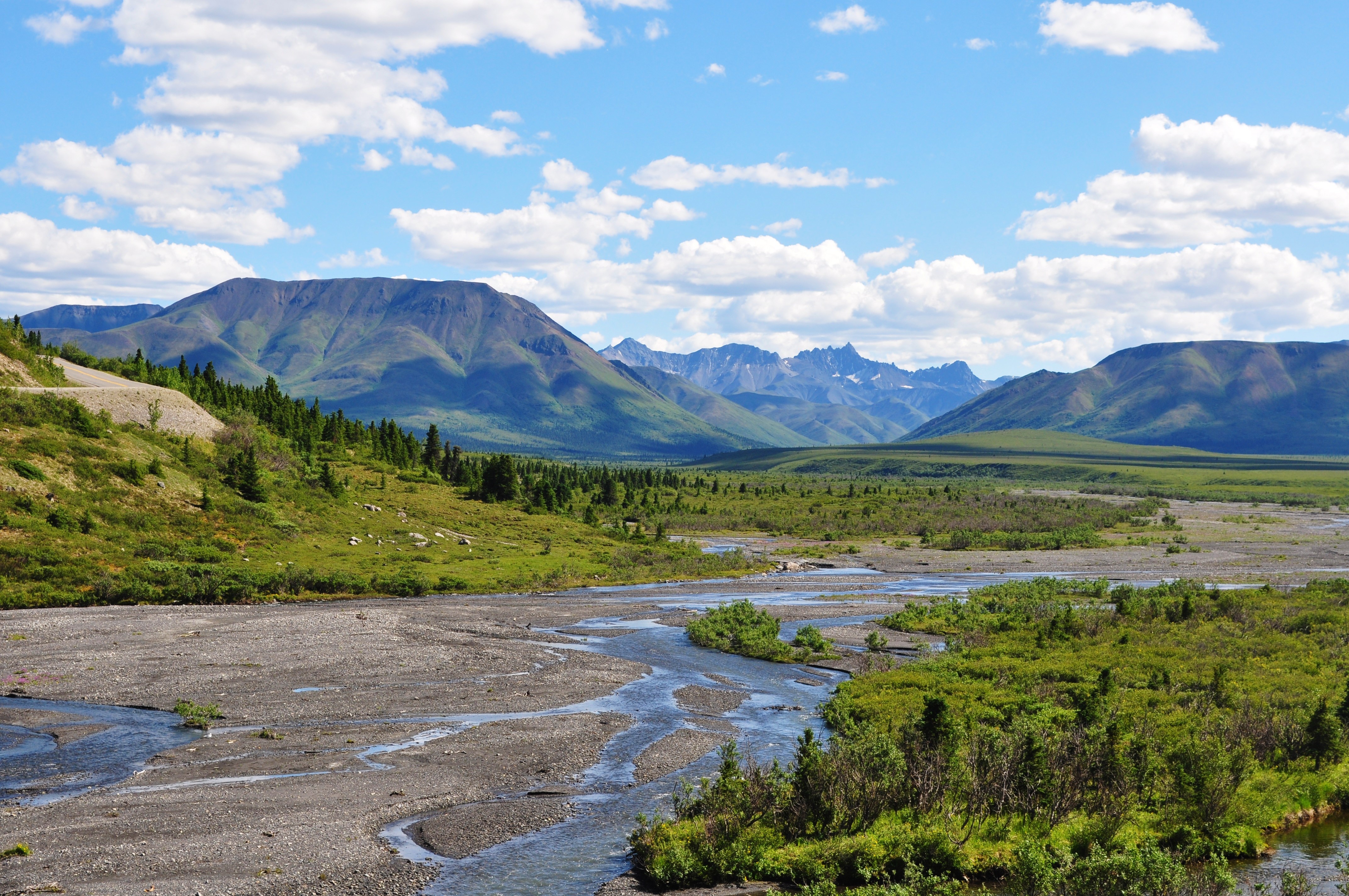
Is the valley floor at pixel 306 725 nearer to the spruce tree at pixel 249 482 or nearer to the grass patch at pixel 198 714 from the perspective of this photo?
the grass patch at pixel 198 714

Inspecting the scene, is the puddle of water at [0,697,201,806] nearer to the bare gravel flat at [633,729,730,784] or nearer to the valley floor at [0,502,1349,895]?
the valley floor at [0,502,1349,895]

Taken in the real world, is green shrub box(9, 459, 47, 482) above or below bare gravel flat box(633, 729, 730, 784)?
above

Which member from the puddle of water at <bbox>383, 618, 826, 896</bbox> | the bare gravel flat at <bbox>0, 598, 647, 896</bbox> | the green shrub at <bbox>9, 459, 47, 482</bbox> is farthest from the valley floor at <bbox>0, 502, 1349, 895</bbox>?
the green shrub at <bbox>9, 459, 47, 482</bbox>

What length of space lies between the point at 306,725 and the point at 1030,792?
27.0 metres

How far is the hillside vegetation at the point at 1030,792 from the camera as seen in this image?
2459 cm

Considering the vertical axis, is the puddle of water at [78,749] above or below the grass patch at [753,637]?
above

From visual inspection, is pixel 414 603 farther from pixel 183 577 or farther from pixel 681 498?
pixel 681 498

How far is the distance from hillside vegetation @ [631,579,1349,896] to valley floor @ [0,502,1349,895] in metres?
6.35

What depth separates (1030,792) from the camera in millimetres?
28172

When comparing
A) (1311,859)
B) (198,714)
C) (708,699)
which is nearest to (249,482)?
(198,714)

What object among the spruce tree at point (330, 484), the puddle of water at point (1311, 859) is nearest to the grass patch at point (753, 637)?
the puddle of water at point (1311, 859)

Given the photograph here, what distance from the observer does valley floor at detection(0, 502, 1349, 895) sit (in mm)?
23797

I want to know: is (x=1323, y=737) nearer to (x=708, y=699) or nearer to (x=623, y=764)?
(x=708, y=699)

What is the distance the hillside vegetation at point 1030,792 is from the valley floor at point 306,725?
6.35m
